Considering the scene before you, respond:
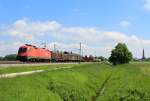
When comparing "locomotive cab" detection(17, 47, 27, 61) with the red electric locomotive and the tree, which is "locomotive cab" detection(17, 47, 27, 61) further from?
the tree

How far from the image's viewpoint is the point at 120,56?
17900 cm

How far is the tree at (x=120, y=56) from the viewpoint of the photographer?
178 m

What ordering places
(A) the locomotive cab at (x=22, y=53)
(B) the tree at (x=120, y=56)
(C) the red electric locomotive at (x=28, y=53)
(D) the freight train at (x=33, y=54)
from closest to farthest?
(A) the locomotive cab at (x=22, y=53)
(C) the red electric locomotive at (x=28, y=53)
(D) the freight train at (x=33, y=54)
(B) the tree at (x=120, y=56)

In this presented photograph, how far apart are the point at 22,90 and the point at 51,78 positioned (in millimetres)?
13143

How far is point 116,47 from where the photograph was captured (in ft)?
607

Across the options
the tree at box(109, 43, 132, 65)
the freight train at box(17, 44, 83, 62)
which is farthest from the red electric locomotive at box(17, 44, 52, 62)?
the tree at box(109, 43, 132, 65)

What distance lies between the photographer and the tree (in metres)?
178

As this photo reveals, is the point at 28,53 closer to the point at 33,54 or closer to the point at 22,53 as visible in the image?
the point at 22,53

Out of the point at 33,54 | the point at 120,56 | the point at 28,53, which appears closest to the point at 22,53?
the point at 28,53

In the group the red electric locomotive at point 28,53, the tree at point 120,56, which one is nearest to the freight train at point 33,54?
the red electric locomotive at point 28,53

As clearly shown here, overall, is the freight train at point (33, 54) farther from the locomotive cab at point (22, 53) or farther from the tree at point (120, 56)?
the tree at point (120, 56)

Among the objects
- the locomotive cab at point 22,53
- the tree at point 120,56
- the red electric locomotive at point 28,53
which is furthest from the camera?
the tree at point 120,56

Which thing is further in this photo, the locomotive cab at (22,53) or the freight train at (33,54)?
the freight train at (33,54)

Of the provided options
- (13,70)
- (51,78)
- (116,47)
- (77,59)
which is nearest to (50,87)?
(51,78)
